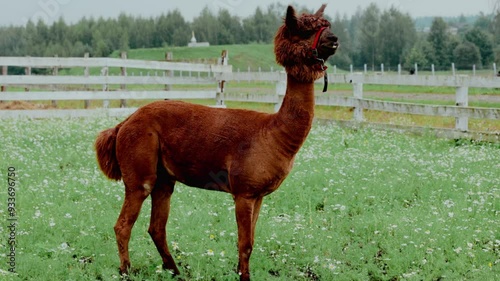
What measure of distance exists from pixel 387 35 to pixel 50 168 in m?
65.2

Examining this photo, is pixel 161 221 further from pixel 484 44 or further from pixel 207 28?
pixel 207 28

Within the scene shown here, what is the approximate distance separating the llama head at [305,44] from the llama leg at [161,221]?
4.94ft

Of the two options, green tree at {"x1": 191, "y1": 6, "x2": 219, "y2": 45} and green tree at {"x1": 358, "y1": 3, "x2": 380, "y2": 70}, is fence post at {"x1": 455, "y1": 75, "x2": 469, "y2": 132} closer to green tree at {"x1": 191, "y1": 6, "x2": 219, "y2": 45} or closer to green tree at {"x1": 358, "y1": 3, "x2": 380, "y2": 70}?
green tree at {"x1": 358, "y1": 3, "x2": 380, "y2": 70}

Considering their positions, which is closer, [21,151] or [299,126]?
[299,126]

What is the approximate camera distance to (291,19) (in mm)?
4512

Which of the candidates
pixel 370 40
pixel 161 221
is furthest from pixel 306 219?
pixel 370 40

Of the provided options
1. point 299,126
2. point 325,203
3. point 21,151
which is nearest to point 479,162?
point 325,203

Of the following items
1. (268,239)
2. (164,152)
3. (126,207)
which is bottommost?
(268,239)

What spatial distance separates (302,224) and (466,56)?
52.8 metres

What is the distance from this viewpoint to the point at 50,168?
337 inches

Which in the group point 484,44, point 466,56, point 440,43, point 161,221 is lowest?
point 161,221

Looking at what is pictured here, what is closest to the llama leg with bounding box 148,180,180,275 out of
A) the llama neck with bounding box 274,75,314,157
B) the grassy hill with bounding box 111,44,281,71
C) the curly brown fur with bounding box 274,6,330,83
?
the llama neck with bounding box 274,75,314,157

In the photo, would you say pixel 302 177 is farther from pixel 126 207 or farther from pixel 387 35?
pixel 387 35

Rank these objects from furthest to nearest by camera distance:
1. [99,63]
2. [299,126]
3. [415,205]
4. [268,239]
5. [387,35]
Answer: [387,35] < [99,63] < [415,205] < [268,239] < [299,126]
